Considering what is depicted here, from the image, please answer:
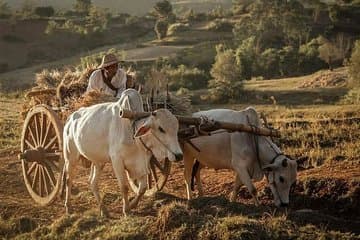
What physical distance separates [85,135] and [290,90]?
2006 centimetres

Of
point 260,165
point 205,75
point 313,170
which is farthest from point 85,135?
point 205,75

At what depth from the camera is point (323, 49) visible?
38.0m

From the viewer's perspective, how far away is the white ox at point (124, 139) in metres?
6.47

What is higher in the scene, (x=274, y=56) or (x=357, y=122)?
(x=357, y=122)

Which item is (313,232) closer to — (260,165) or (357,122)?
(260,165)

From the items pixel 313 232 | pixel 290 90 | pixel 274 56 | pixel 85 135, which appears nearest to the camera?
pixel 313 232

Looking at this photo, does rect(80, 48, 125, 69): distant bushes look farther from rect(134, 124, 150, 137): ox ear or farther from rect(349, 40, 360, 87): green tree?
rect(349, 40, 360, 87): green tree

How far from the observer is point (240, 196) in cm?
888

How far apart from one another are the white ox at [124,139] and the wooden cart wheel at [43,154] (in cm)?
69

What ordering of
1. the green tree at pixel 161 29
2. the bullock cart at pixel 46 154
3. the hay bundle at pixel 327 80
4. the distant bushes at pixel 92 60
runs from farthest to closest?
1. the green tree at pixel 161 29
2. the hay bundle at pixel 327 80
3. the distant bushes at pixel 92 60
4. the bullock cart at pixel 46 154

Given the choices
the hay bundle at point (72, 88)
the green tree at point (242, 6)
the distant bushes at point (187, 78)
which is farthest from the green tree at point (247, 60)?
the hay bundle at point (72, 88)

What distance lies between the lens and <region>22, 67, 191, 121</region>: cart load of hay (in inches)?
301

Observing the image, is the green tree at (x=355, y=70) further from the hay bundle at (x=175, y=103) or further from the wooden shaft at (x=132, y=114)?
the wooden shaft at (x=132, y=114)

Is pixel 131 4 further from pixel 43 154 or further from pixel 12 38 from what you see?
pixel 43 154
